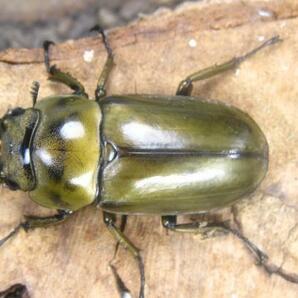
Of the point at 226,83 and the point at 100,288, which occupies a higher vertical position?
the point at 226,83

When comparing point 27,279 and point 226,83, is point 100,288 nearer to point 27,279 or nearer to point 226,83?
point 27,279

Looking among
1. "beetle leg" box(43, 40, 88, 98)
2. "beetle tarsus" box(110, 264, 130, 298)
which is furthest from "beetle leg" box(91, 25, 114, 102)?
"beetle tarsus" box(110, 264, 130, 298)

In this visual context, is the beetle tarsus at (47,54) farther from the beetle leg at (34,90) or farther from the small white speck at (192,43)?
the small white speck at (192,43)

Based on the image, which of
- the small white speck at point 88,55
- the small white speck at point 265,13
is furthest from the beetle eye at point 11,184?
the small white speck at point 265,13

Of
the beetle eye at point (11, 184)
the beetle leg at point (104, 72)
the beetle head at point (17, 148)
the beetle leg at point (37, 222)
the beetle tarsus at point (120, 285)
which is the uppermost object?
the beetle leg at point (104, 72)

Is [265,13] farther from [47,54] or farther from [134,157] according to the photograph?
[47,54]

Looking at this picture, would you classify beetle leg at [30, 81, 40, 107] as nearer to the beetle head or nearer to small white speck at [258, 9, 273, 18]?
the beetle head

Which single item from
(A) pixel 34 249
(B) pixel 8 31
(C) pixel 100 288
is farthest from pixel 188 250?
(B) pixel 8 31
